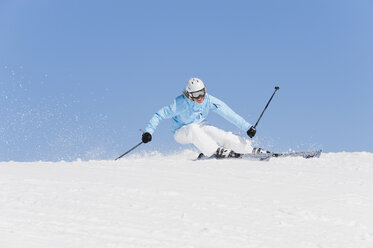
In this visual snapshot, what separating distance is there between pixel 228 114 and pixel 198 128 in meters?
0.72

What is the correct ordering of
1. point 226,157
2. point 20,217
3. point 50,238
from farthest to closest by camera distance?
point 226,157, point 20,217, point 50,238

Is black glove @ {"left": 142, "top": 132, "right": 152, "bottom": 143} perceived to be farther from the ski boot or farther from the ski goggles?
the ski boot

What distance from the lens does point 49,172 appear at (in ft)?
17.9

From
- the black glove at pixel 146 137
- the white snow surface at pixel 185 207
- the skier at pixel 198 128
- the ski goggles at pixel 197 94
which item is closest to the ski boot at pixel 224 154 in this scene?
the skier at pixel 198 128

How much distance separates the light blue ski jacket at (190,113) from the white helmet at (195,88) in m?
0.18

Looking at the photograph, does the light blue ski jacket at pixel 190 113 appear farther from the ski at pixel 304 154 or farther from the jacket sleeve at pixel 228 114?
the ski at pixel 304 154

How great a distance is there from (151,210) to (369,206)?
1942 millimetres

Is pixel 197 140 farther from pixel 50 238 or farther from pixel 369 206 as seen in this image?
pixel 50 238

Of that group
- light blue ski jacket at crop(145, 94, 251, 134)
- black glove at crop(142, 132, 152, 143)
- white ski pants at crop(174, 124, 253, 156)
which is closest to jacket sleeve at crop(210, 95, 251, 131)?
light blue ski jacket at crop(145, 94, 251, 134)

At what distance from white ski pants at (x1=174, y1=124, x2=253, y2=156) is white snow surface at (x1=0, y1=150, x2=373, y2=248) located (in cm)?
170

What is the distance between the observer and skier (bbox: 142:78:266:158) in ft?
25.2

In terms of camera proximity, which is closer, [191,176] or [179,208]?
[179,208]

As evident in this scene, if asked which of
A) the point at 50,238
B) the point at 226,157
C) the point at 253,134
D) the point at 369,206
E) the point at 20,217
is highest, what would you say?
the point at 253,134

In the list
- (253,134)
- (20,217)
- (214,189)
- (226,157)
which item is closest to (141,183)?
(214,189)
